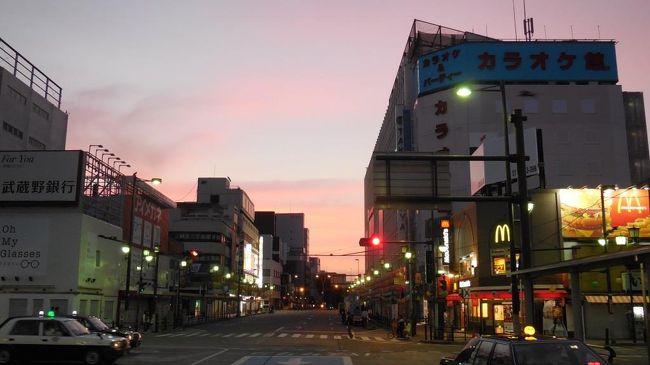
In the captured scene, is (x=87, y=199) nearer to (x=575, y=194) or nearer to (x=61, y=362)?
(x=61, y=362)

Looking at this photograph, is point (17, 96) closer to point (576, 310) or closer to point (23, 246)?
point (23, 246)

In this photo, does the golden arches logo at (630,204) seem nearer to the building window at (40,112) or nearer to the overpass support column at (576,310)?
the overpass support column at (576,310)

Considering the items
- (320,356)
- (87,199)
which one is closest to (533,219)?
(320,356)

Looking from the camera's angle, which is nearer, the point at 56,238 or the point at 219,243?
the point at 56,238

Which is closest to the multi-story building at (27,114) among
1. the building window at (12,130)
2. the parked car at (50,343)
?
the building window at (12,130)

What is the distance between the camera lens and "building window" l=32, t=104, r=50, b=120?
6619 centimetres

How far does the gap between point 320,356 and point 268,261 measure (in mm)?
157723

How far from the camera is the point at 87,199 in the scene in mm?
47719

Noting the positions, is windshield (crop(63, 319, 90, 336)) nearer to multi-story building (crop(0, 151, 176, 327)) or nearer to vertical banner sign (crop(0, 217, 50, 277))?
multi-story building (crop(0, 151, 176, 327))

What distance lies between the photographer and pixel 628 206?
135ft

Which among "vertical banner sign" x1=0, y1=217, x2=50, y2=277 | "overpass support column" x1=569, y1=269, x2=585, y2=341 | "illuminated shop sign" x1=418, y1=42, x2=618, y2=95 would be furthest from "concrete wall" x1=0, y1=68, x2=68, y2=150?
"overpass support column" x1=569, y1=269, x2=585, y2=341

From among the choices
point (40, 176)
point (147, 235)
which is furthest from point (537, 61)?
point (40, 176)

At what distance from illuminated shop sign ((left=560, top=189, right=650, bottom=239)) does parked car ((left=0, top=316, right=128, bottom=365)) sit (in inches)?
1267

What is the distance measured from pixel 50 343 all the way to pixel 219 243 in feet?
291
